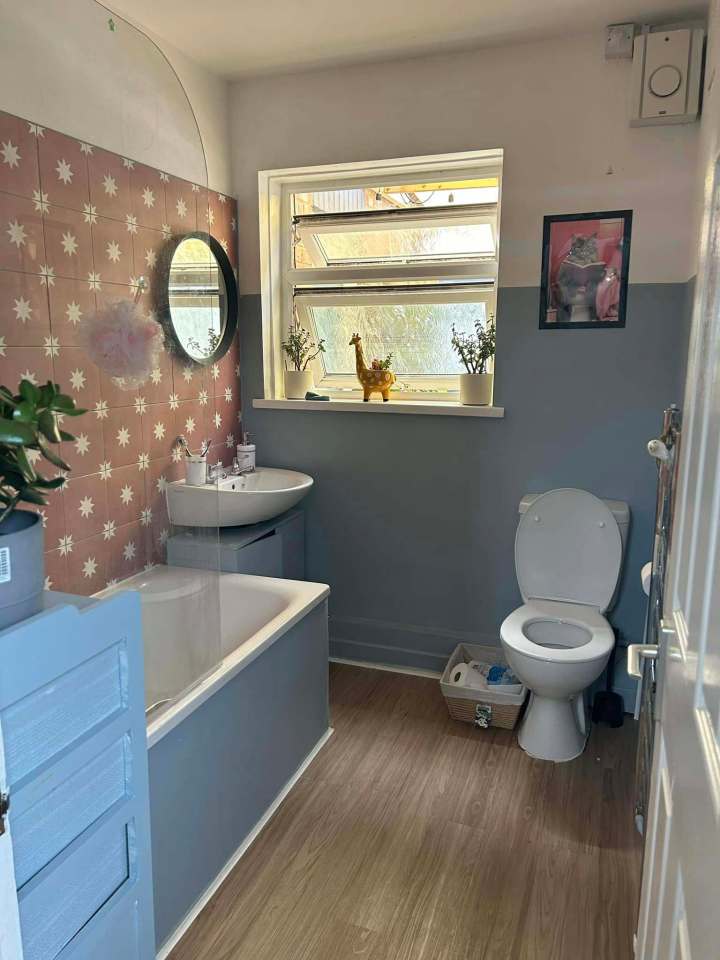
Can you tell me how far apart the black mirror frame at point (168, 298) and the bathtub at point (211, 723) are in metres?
0.75

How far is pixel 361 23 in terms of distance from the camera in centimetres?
253

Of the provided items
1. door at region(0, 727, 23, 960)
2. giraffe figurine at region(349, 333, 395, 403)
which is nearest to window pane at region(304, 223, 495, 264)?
giraffe figurine at region(349, 333, 395, 403)

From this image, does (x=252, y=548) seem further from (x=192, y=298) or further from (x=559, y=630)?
(x=559, y=630)

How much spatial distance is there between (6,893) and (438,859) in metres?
1.43

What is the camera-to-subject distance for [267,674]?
2.20m

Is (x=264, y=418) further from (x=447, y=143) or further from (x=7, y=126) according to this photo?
(x=7, y=126)

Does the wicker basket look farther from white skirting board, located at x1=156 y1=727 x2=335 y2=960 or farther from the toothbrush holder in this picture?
the toothbrush holder

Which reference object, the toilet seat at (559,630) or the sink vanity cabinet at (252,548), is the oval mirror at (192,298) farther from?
the toilet seat at (559,630)

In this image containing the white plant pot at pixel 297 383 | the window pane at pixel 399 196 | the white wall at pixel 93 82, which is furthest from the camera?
the white plant pot at pixel 297 383

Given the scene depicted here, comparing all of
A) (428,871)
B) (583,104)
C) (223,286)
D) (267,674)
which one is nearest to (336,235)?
(223,286)

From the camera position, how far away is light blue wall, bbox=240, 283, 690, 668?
9.02 feet

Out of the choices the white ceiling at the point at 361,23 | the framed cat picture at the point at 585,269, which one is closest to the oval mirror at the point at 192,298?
the white ceiling at the point at 361,23

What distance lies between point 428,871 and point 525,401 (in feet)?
5.84

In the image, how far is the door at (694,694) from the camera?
0.73 meters
